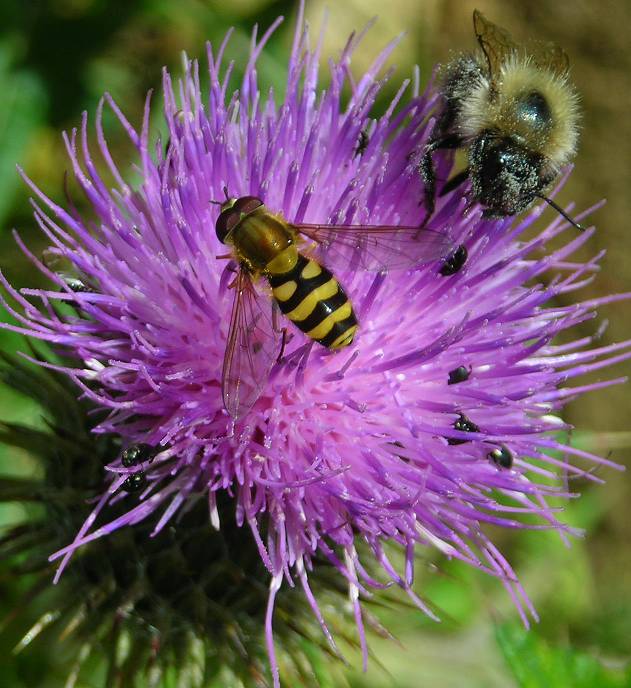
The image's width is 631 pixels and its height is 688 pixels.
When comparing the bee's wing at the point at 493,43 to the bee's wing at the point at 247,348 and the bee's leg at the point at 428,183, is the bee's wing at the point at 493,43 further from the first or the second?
the bee's wing at the point at 247,348

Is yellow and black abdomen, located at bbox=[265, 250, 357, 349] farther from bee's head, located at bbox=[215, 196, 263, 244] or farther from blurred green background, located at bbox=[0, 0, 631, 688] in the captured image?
blurred green background, located at bbox=[0, 0, 631, 688]

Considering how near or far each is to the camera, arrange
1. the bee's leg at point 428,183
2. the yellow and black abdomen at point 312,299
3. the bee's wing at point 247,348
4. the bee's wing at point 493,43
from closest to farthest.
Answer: the bee's wing at point 247,348 → the yellow and black abdomen at point 312,299 → the bee's leg at point 428,183 → the bee's wing at point 493,43

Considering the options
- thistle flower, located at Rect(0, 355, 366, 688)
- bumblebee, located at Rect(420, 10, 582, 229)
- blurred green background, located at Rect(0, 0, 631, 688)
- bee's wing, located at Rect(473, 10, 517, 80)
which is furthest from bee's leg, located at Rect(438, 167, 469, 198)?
thistle flower, located at Rect(0, 355, 366, 688)

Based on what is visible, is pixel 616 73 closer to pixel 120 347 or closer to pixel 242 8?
pixel 242 8

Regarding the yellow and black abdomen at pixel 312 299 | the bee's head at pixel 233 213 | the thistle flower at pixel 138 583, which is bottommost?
the thistle flower at pixel 138 583

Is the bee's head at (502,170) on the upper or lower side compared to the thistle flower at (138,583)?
upper

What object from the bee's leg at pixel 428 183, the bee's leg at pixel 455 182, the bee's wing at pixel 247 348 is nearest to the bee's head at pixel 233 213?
the bee's wing at pixel 247 348

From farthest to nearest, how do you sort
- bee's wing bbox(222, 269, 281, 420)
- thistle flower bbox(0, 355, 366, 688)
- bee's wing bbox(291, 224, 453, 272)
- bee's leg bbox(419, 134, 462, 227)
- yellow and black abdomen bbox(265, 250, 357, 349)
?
bee's leg bbox(419, 134, 462, 227) → thistle flower bbox(0, 355, 366, 688) → bee's wing bbox(291, 224, 453, 272) → yellow and black abdomen bbox(265, 250, 357, 349) → bee's wing bbox(222, 269, 281, 420)
